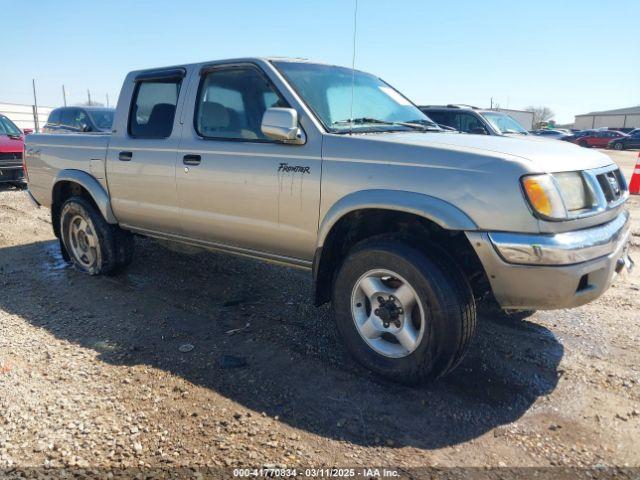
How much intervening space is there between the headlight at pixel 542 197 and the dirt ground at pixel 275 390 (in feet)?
2.84

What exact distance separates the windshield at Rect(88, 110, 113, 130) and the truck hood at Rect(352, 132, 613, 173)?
914cm

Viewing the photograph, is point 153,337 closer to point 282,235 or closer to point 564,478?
point 282,235

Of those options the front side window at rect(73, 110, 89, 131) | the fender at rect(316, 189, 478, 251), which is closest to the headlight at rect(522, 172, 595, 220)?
the fender at rect(316, 189, 478, 251)

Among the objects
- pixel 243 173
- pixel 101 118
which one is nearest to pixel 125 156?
pixel 243 173

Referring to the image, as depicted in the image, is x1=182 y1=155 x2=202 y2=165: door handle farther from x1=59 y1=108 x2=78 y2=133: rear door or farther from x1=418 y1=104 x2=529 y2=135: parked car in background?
x1=59 y1=108 x2=78 y2=133: rear door

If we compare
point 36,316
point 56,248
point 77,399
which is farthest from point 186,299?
point 56,248

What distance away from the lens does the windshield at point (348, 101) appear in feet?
11.4

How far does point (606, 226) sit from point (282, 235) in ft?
6.64

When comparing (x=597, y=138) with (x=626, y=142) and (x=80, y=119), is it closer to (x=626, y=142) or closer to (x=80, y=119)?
(x=626, y=142)

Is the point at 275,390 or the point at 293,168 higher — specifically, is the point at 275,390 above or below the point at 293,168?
below

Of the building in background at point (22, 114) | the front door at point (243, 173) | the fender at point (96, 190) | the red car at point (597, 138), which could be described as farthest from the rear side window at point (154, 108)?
the red car at point (597, 138)

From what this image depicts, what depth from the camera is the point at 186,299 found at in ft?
14.7

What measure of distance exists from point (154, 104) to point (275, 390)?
110 inches

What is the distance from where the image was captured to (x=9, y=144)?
413 inches
